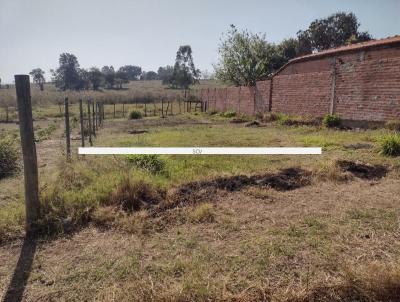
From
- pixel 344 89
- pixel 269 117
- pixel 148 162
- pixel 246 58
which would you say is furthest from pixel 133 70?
pixel 148 162

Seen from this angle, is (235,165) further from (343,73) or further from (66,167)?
(343,73)

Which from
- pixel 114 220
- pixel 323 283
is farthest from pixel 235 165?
pixel 323 283

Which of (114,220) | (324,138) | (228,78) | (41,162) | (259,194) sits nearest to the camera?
(114,220)

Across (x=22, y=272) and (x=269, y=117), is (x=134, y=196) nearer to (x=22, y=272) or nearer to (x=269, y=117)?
(x=22, y=272)

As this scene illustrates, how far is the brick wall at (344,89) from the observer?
10.1 metres

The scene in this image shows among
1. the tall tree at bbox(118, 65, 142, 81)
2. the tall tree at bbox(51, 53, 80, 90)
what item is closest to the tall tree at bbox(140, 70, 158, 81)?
the tall tree at bbox(118, 65, 142, 81)

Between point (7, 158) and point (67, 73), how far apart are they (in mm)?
80923

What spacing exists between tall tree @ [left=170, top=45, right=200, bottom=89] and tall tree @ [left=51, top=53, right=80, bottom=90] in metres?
25.0

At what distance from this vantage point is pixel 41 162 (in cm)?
753

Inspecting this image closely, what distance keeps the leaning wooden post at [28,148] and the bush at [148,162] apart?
215 cm

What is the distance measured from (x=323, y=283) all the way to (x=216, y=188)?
231 cm

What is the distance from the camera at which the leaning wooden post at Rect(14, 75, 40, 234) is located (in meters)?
3.41

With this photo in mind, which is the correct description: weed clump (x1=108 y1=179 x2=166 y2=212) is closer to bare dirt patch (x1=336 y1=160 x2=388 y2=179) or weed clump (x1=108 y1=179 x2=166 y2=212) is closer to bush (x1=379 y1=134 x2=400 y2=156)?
bare dirt patch (x1=336 y1=160 x2=388 y2=179)

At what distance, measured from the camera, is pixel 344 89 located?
1175 cm
